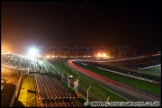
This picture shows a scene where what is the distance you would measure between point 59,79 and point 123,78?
15637mm

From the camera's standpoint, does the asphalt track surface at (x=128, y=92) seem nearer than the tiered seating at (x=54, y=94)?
No

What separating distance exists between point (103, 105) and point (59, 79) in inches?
988

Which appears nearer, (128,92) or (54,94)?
(54,94)

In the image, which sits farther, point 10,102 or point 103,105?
point 103,105

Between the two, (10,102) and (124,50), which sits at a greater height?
(124,50)

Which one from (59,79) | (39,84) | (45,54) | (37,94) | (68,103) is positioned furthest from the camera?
(45,54)

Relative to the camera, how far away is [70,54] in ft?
428

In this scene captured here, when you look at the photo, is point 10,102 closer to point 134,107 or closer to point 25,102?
point 25,102

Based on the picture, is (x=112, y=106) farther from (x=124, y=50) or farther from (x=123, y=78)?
(x=124, y=50)

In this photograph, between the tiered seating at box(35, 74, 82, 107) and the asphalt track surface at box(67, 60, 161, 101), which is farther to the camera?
the asphalt track surface at box(67, 60, 161, 101)

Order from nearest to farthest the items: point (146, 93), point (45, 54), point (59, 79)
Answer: point (146, 93), point (59, 79), point (45, 54)

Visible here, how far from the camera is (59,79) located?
54531 mm

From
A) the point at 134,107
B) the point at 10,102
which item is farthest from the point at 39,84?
the point at 134,107

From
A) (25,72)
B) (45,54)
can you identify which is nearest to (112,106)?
(25,72)
